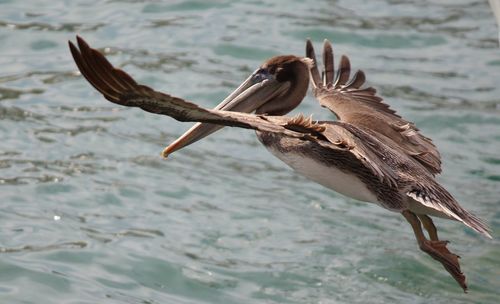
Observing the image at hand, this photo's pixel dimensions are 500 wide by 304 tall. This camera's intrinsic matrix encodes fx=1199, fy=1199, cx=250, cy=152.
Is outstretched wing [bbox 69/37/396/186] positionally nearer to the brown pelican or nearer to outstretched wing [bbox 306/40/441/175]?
the brown pelican

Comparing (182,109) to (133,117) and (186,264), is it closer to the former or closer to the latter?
(186,264)

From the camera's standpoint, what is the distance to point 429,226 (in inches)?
229

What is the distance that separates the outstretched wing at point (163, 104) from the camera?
4.25 metres

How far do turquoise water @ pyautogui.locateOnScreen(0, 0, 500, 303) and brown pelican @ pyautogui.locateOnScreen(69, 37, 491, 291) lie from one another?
39.9 inches

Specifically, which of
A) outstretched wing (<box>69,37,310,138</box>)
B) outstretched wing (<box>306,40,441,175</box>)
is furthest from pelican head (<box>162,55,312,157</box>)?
outstretched wing (<box>69,37,310,138</box>)

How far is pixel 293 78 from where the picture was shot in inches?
244

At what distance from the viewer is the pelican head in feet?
20.0

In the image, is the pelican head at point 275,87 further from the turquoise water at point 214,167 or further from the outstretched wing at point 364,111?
the turquoise water at point 214,167

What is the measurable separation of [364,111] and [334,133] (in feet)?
2.78

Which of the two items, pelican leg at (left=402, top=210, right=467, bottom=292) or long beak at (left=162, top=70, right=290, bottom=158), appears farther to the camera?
long beak at (left=162, top=70, right=290, bottom=158)

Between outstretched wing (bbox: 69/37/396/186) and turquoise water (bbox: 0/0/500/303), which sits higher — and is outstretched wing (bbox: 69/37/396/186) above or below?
above

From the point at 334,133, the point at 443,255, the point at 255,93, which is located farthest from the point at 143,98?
the point at 443,255

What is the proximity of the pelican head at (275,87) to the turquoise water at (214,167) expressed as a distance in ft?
3.44

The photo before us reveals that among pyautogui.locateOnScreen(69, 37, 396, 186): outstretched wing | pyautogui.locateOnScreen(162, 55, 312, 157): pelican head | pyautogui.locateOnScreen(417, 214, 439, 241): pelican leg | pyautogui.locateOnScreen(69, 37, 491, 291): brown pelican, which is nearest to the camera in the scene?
pyautogui.locateOnScreen(69, 37, 396, 186): outstretched wing
